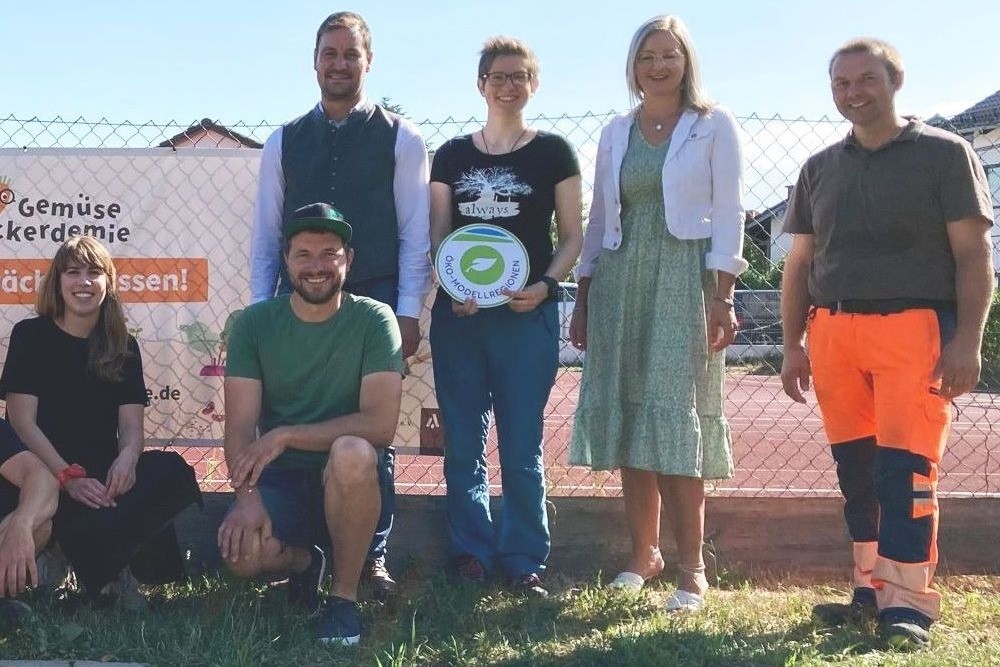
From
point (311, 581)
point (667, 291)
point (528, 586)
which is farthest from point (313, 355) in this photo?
point (667, 291)

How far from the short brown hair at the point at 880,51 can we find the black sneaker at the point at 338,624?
2.60 meters

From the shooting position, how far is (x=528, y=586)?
12.7ft

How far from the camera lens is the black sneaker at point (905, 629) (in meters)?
3.30

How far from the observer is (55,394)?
3.77m

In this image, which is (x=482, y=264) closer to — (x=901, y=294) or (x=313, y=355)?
(x=313, y=355)

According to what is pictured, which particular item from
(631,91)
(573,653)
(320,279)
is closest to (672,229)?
(631,91)

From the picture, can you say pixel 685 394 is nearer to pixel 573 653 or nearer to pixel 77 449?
pixel 573 653

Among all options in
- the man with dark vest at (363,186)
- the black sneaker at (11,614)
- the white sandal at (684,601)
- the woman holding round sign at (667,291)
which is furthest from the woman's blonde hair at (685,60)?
the black sneaker at (11,614)

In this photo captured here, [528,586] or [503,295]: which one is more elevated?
[503,295]

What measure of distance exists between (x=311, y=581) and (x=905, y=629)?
2121mm

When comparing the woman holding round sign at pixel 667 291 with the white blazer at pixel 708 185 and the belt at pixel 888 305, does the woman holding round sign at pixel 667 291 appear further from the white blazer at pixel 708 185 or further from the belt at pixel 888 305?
the belt at pixel 888 305

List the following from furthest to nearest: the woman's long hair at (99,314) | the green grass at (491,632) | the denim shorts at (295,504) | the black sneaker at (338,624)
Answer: the woman's long hair at (99,314)
the denim shorts at (295,504)
the black sneaker at (338,624)
the green grass at (491,632)

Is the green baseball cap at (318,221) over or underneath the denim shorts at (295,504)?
over

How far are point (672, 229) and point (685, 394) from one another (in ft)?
2.06
